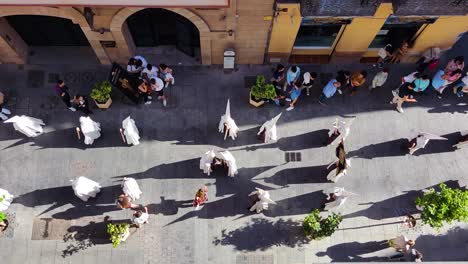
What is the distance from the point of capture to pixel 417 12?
19.4 m

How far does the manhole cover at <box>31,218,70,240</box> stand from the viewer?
2142 cm

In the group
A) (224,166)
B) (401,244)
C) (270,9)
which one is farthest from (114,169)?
(401,244)

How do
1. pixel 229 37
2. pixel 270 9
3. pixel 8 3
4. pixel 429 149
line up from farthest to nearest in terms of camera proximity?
pixel 429 149, pixel 229 37, pixel 270 9, pixel 8 3

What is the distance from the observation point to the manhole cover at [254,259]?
21.2 meters

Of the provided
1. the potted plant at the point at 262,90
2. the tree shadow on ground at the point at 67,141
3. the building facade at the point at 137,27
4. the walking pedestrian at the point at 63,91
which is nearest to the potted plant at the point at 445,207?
the potted plant at the point at 262,90

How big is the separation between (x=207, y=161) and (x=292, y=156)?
441cm

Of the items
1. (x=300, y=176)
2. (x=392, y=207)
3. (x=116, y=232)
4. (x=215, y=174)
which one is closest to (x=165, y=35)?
(x=215, y=174)

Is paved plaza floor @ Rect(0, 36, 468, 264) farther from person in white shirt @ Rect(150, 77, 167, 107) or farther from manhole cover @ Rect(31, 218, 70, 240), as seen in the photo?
person in white shirt @ Rect(150, 77, 167, 107)

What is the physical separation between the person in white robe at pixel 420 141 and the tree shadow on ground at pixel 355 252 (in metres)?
4.76

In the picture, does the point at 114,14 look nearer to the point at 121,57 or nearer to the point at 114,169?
the point at 121,57

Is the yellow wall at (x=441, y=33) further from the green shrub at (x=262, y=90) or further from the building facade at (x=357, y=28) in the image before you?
the green shrub at (x=262, y=90)

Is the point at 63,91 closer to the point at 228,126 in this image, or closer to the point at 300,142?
the point at 228,126

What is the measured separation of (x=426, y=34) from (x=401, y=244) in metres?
10.1

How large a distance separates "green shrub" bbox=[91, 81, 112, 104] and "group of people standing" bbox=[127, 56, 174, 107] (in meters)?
1.36
